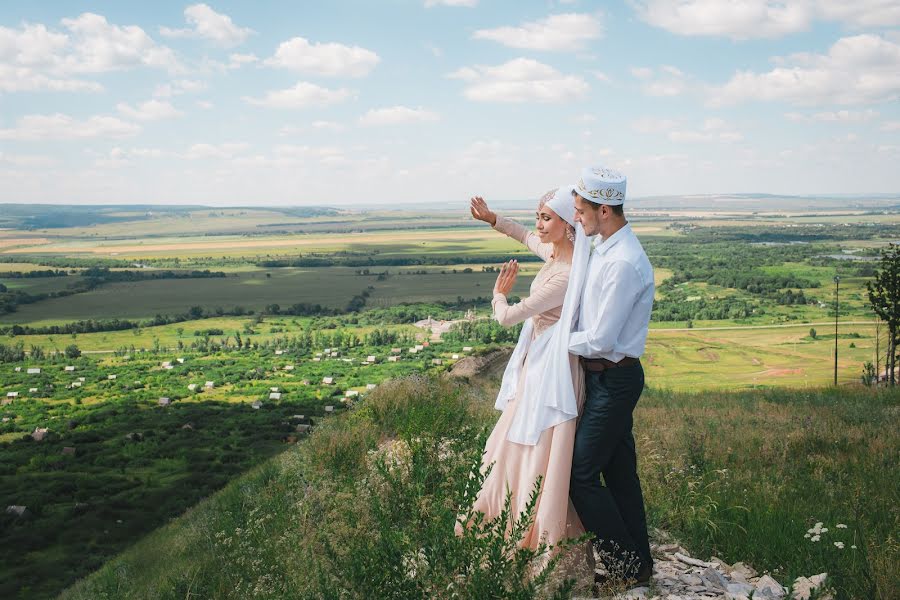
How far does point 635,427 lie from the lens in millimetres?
8680

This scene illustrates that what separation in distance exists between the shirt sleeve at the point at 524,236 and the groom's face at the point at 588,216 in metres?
0.54

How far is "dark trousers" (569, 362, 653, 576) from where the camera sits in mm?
3408

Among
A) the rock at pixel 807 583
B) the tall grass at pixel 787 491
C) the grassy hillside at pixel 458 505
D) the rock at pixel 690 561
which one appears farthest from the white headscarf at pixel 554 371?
the rock at pixel 807 583

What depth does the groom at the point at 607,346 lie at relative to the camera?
331cm

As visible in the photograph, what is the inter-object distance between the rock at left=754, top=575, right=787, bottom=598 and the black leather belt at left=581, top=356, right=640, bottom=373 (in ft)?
4.81

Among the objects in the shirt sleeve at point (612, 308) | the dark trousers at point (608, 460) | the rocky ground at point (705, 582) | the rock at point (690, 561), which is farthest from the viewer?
the rock at point (690, 561)

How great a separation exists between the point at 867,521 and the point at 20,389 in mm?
77012

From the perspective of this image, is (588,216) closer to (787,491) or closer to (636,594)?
(636,594)

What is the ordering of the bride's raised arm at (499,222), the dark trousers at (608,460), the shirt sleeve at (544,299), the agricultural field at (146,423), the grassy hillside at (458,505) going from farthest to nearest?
the agricultural field at (146,423)
the bride's raised arm at (499,222)
the shirt sleeve at (544,299)
the dark trousers at (608,460)
the grassy hillside at (458,505)

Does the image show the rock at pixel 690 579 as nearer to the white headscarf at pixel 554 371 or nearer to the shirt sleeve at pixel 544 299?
the white headscarf at pixel 554 371

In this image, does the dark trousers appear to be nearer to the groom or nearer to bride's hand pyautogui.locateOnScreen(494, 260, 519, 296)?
the groom

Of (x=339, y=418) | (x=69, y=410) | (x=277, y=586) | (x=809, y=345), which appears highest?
(x=277, y=586)

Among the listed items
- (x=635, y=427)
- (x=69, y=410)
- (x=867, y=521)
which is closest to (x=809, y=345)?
(x=635, y=427)

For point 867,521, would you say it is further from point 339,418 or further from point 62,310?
point 62,310
